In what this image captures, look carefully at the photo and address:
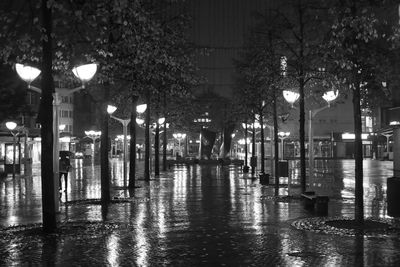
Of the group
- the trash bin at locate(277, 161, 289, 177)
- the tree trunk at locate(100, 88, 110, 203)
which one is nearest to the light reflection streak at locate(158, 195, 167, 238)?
the tree trunk at locate(100, 88, 110, 203)

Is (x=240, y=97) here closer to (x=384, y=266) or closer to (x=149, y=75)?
(x=149, y=75)

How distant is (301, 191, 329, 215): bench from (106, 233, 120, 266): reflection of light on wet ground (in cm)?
629

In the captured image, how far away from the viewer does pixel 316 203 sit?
1638cm

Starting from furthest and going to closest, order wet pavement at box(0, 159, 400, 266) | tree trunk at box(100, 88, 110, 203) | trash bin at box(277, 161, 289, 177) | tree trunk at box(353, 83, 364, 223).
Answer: trash bin at box(277, 161, 289, 177) < tree trunk at box(100, 88, 110, 203) < tree trunk at box(353, 83, 364, 223) < wet pavement at box(0, 159, 400, 266)

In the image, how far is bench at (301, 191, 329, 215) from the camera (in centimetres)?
1616

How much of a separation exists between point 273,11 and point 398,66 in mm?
7543

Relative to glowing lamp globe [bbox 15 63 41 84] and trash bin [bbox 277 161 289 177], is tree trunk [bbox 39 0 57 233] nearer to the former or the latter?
glowing lamp globe [bbox 15 63 41 84]

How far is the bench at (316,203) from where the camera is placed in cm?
1616

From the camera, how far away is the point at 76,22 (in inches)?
493

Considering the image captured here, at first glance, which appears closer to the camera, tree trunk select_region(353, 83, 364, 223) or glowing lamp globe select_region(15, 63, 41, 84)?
tree trunk select_region(353, 83, 364, 223)

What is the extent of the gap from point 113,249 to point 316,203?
741cm

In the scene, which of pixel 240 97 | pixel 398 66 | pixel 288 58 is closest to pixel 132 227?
pixel 398 66

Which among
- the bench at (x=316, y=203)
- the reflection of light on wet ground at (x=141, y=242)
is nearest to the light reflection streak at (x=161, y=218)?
the reflection of light on wet ground at (x=141, y=242)

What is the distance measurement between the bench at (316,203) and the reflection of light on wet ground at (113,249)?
6287mm
